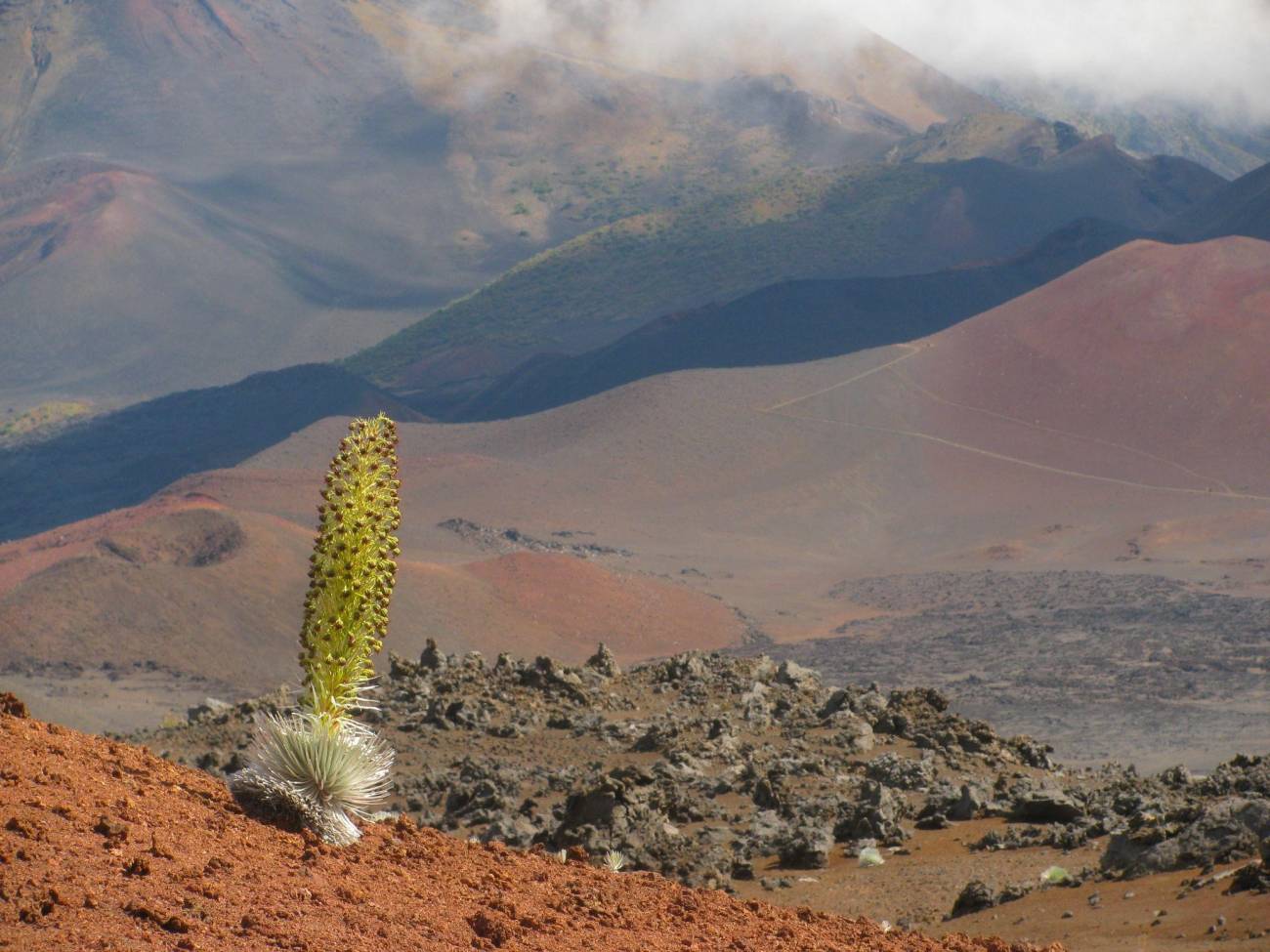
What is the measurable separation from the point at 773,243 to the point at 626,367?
20.5 metres

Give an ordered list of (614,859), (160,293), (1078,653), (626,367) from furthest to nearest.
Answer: (160,293)
(626,367)
(1078,653)
(614,859)

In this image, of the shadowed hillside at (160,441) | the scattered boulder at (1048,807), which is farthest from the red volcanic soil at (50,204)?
the scattered boulder at (1048,807)

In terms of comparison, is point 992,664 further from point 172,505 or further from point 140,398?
point 140,398

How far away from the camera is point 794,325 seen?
65.3m

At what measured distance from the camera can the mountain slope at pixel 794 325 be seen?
63.6 metres

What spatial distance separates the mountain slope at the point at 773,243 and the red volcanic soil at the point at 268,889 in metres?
70.1

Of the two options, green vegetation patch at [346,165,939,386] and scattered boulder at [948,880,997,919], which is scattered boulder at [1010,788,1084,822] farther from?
green vegetation patch at [346,165,939,386]

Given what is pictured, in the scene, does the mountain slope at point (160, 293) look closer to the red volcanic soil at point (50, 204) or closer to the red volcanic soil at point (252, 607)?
the red volcanic soil at point (50, 204)

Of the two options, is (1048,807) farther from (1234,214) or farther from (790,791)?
(1234,214)

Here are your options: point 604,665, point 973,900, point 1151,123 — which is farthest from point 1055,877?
point 1151,123

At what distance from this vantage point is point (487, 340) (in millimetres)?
81750

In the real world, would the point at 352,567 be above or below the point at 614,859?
above

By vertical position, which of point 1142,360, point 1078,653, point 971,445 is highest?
point 1142,360

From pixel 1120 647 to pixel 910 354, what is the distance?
2963 centimetres
